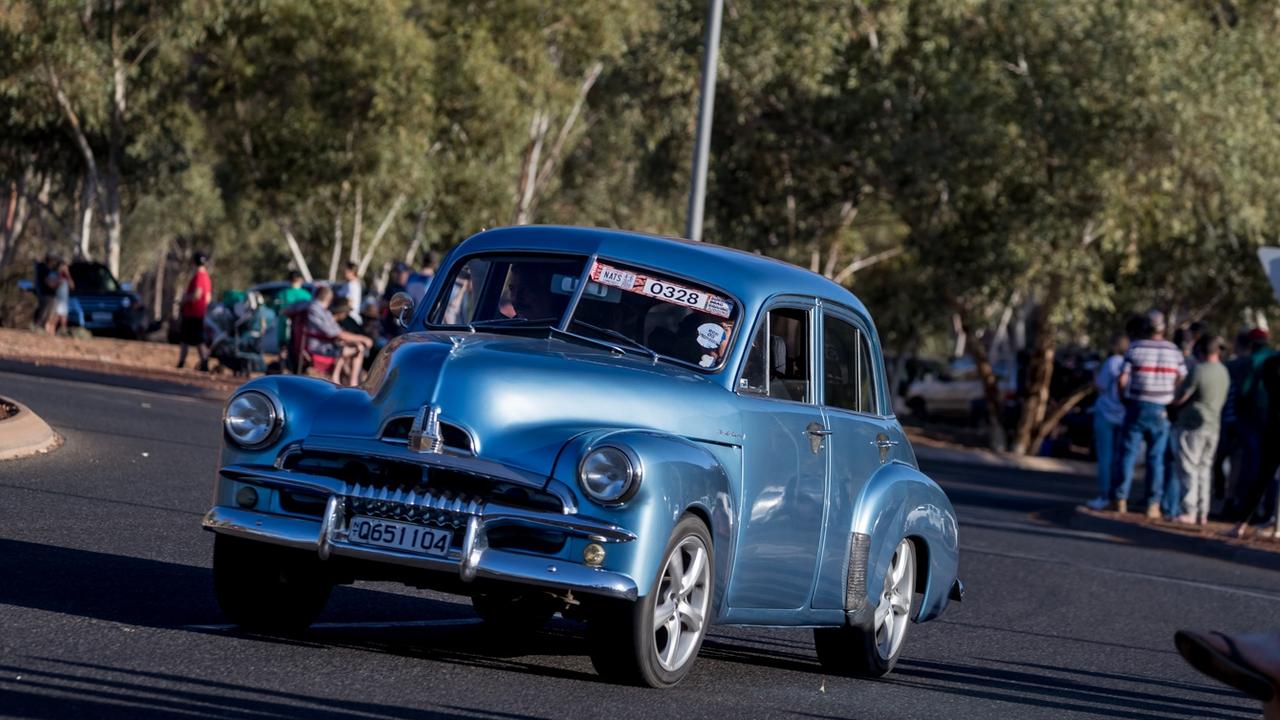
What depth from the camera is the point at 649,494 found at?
265 inches

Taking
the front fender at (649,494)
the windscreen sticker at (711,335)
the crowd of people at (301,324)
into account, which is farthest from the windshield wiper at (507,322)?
the crowd of people at (301,324)

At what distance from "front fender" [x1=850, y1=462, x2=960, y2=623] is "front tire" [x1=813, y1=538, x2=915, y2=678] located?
8 centimetres

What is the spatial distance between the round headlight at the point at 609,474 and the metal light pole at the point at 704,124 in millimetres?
15759

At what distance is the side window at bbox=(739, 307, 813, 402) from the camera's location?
26.1ft

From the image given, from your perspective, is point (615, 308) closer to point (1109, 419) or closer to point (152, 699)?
point (152, 699)

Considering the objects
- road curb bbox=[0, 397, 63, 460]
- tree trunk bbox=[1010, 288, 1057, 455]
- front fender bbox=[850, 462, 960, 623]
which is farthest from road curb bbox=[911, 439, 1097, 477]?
front fender bbox=[850, 462, 960, 623]

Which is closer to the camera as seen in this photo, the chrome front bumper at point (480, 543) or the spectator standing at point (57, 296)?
the chrome front bumper at point (480, 543)

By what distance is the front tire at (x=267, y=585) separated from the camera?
7.39 metres

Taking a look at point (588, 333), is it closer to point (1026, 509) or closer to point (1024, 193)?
point (1026, 509)

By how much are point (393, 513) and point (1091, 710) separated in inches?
127

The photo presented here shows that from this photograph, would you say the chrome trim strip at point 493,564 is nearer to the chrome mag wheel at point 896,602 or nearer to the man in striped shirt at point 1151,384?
the chrome mag wheel at point 896,602

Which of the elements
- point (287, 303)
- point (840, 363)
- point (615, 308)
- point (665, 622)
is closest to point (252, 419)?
point (615, 308)

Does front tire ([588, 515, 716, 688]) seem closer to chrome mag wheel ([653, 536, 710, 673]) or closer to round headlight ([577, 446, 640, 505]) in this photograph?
chrome mag wheel ([653, 536, 710, 673])

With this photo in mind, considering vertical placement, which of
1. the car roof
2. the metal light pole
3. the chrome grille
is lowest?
the chrome grille
